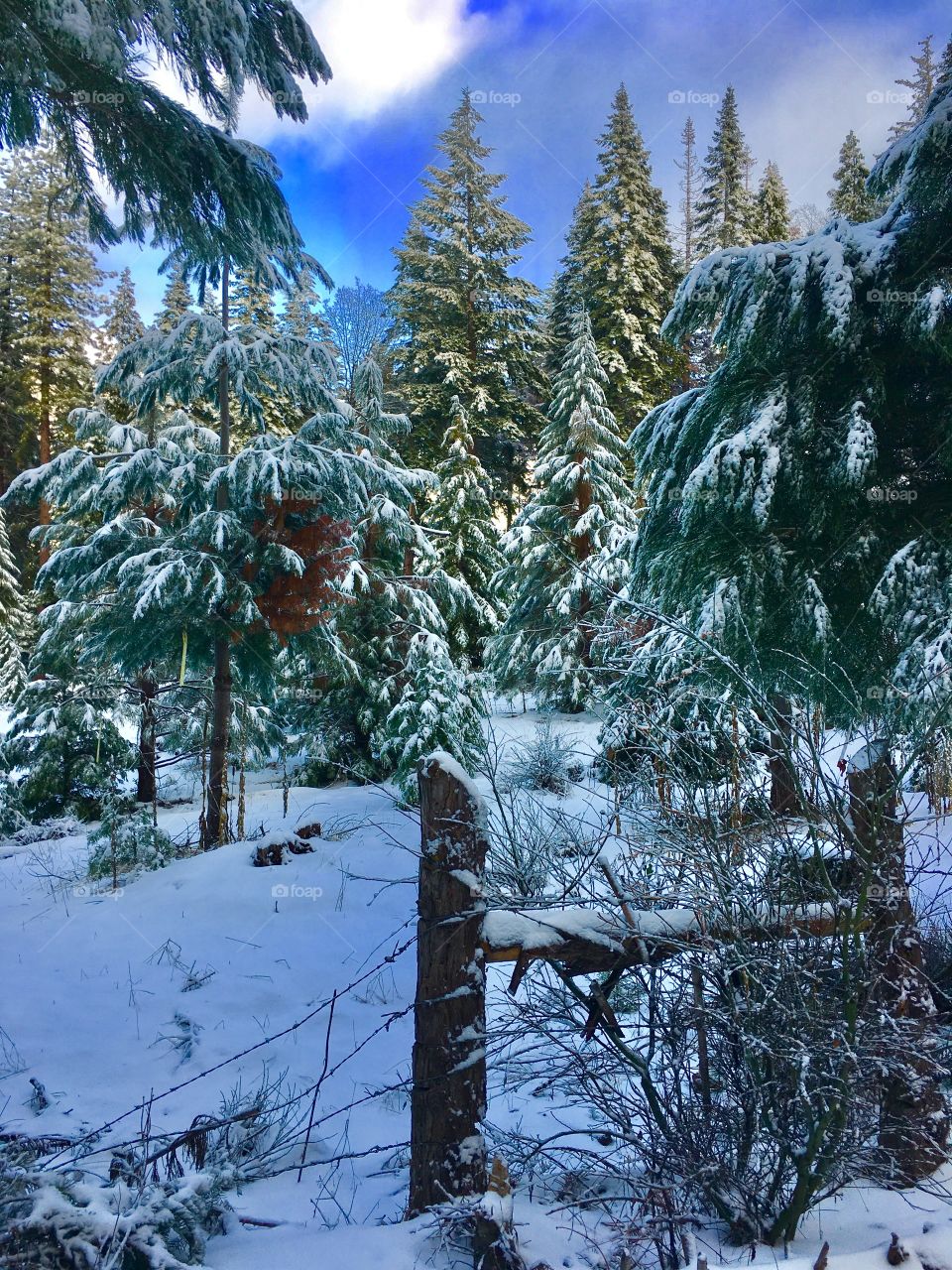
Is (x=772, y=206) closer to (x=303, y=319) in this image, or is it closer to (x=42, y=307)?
(x=303, y=319)

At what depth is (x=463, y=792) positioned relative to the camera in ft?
7.51

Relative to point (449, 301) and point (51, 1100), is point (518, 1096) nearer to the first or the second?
point (51, 1100)

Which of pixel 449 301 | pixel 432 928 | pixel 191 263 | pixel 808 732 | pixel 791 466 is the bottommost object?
pixel 432 928

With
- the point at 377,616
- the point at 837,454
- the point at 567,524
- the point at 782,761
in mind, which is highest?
the point at 567,524

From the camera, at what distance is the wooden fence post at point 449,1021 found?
2.20 meters

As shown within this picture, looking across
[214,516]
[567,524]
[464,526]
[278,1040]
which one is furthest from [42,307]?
[278,1040]

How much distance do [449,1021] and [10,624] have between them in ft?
59.5

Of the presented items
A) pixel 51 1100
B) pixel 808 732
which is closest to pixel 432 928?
pixel 808 732

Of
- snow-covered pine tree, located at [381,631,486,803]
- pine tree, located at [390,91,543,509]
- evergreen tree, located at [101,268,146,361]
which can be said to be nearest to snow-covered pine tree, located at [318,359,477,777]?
snow-covered pine tree, located at [381,631,486,803]

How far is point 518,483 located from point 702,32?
1206 cm

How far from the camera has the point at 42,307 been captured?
18.5m

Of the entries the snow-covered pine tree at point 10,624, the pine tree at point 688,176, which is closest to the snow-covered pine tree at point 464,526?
the snow-covered pine tree at point 10,624

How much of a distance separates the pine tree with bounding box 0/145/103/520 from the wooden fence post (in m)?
19.7

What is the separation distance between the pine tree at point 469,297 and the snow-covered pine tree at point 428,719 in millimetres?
9781
